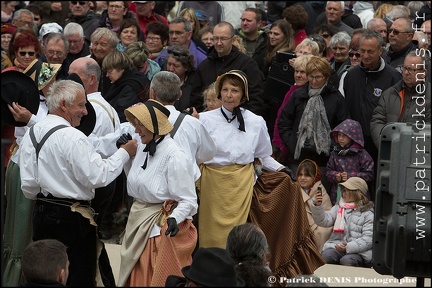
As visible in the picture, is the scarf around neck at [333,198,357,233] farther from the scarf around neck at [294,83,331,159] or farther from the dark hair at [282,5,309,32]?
the dark hair at [282,5,309,32]

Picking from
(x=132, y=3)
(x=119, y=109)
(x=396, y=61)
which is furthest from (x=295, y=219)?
(x=132, y=3)

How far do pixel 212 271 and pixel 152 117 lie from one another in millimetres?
2233

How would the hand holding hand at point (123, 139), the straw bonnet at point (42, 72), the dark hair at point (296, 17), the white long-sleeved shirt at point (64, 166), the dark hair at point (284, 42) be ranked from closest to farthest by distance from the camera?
the white long-sleeved shirt at point (64, 166) → the hand holding hand at point (123, 139) → the straw bonnet at point (42, 72) → the dark hair at point (284, 42) → the dark hair at point (296, 17)

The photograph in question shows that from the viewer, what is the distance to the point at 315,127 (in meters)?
10.6

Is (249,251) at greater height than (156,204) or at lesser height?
lesser

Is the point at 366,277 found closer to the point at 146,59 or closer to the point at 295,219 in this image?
the point at 295,219

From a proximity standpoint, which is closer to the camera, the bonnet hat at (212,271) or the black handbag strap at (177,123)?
the bonnet hat at (212,271)

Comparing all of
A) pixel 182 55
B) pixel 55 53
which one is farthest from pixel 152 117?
pixel 55 53

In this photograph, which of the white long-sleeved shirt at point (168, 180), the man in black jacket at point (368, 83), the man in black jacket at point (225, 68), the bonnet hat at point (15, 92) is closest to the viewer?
the white long-sleeved shirt at point (168, 180)

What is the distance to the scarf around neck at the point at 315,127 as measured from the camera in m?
10.6

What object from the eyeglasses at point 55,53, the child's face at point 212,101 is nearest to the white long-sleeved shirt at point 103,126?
the child's face at point 212,101

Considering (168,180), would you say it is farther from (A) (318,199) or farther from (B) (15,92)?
(A) (318,199)

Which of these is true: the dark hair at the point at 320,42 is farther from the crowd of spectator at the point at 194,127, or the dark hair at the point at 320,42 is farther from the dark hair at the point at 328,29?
the dark hair at the point at 328,29

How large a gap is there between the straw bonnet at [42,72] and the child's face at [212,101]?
141 centimetres
